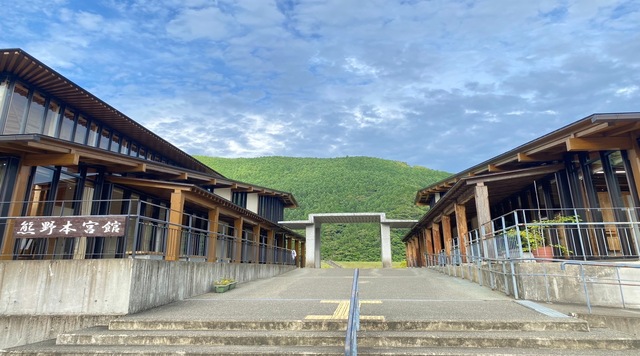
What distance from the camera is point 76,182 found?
1130cm

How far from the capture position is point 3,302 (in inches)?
271

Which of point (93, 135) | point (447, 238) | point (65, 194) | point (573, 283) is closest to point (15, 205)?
point (65, 194)

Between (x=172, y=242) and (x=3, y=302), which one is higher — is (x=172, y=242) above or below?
above

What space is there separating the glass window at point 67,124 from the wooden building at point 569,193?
13487 mm

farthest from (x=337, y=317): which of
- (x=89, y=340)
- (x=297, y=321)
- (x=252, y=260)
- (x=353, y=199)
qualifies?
(x=353, y=199)

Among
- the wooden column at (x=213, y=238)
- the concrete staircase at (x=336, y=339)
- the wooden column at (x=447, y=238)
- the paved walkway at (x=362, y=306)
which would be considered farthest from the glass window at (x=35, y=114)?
the wooden column at (x=447, y=238)

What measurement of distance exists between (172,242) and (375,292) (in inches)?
241

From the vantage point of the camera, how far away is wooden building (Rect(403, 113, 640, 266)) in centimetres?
848

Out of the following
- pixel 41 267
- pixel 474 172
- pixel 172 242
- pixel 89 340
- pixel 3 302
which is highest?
pixel 474 172

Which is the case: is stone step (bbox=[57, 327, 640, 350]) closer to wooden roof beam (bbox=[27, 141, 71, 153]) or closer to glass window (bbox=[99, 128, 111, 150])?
wooden roof beam (bbox=[27, 141, 71, 153])

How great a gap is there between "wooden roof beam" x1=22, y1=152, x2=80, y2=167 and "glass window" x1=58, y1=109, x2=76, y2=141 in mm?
2445

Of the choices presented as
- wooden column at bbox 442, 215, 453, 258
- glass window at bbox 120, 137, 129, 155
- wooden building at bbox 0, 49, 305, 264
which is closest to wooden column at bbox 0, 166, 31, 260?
wooden building at bbox 0, 49, 305, 264

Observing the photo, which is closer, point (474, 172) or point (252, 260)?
point (474, 172)

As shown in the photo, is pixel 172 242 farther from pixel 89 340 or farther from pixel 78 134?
pixel 78 134
